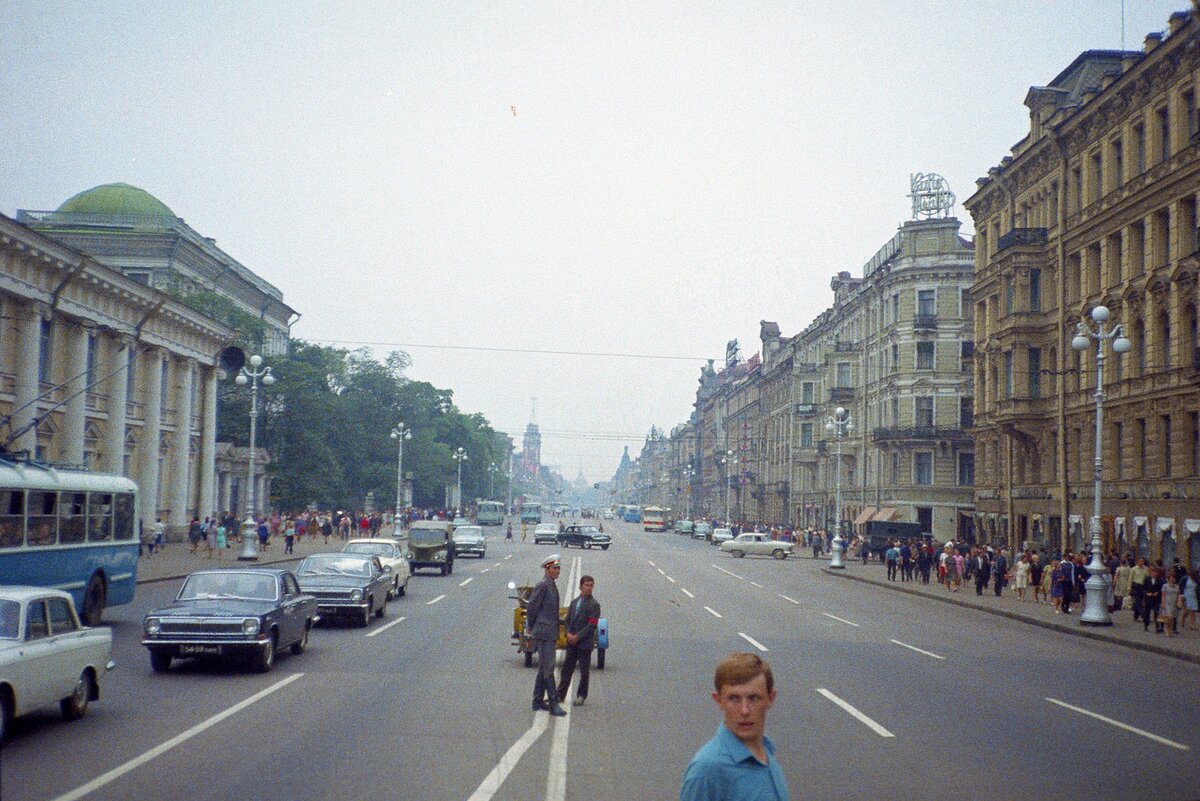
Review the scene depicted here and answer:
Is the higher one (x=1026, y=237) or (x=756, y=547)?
(x=1026, y=237)

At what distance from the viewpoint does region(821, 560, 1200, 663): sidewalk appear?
23716 mm

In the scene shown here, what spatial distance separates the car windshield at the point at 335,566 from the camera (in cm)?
Result: 2388

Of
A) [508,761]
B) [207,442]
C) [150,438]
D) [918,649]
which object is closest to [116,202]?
[207,442]

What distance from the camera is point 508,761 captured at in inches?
415

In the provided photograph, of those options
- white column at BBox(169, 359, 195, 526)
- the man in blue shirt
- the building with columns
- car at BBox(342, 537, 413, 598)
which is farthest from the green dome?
the man in blue shirt

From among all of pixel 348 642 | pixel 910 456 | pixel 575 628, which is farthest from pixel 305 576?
pixel 910 456

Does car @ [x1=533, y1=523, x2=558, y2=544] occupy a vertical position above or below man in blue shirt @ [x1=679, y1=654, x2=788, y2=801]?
below

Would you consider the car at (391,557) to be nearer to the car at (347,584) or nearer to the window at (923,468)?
the car at (347,584)

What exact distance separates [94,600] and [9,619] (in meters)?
11.7

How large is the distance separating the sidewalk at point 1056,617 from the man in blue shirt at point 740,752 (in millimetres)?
20509

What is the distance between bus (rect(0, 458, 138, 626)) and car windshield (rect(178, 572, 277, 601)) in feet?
12.2

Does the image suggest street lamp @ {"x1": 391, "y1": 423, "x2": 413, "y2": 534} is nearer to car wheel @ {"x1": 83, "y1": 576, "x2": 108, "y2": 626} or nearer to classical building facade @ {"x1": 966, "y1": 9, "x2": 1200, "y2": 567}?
classical building facade @ {"x1": 966, "y1": 9, "x2": 1200, "y2": 567}

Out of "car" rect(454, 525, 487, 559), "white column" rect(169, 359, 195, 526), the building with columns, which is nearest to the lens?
the building with columns

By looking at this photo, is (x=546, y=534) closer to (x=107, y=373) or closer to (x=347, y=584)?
(x=107, y=373)
